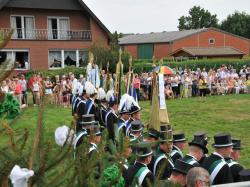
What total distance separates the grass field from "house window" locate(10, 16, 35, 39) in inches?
548

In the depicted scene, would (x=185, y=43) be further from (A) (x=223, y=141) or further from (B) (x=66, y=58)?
(A) (x=223, y=141)

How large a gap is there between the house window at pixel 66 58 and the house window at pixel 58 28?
4.01 ft

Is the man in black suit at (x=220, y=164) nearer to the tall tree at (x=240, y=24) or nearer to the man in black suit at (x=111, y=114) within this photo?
the man in black suit at (x=111, y=114)

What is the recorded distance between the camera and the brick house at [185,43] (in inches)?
1887

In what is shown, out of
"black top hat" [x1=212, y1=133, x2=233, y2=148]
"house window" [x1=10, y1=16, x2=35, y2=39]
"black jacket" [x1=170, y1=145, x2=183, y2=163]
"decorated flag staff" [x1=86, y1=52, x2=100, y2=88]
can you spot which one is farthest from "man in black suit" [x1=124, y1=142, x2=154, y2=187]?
"house window" [x1=10, y1=16, x2=35, y2=39]

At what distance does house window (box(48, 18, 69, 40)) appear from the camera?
33344 mm

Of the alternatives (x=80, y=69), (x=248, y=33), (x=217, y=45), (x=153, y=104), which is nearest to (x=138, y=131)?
(x=153, y=104)

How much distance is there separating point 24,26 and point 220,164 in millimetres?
29214

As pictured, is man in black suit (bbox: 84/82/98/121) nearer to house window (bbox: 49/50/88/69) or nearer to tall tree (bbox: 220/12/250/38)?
house window (bbox: 49/50/88/69)

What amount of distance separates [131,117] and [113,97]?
194 centimetres

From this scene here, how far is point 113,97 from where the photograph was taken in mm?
10734

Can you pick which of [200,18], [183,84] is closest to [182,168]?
[183,84]

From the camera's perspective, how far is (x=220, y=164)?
546 centimetres

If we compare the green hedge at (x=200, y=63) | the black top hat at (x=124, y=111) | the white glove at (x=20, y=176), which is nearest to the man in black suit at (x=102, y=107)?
the black top hat at (x=124, y=111)
